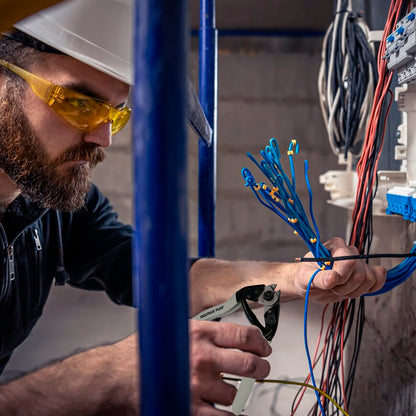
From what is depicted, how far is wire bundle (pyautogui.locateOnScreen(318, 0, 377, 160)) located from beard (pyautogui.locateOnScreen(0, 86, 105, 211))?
71 cm

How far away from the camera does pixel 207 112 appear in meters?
1.17

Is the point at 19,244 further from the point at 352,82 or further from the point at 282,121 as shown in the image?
the point at 282,121

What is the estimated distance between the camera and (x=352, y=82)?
4.03ft

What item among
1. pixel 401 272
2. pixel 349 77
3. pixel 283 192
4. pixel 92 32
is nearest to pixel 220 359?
pixel 283 192

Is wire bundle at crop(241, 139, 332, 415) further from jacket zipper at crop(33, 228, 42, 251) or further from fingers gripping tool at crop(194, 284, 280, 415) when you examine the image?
jacket zipper at crop(33, 228, 42, 251)

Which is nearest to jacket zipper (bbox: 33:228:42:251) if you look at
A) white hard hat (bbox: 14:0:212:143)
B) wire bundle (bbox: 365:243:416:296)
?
white hard hat (bbox: 14:0:212:143)

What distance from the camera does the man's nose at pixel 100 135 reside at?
1.00m

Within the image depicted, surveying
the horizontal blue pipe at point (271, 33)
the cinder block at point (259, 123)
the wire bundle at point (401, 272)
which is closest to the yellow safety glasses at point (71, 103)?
the wire bundle at point (401, 272)

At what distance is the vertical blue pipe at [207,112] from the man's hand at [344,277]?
43 cm

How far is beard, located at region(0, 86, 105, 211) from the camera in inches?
39.0

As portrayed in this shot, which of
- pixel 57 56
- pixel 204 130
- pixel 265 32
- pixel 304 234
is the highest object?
pixel 265 32

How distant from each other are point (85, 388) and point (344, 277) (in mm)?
436

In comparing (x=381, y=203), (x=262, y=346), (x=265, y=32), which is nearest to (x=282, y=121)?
(x=265, y=32)

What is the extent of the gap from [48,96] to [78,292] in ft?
8.11
